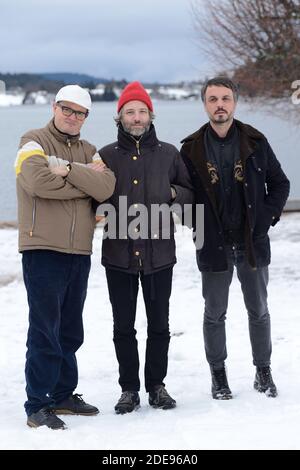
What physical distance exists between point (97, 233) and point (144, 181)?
31.7ft

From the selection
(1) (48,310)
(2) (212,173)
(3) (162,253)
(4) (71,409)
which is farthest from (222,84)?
(4) (71,409)

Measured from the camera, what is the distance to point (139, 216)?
527 centimetres

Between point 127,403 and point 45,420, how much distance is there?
1.95ft

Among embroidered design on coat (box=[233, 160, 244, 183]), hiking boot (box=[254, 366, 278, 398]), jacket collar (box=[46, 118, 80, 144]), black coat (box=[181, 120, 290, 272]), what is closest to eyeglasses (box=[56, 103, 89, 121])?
jacket collar (box=[46, 118, 80, 144])

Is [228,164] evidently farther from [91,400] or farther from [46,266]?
[91,400]

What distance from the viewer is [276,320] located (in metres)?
8.23

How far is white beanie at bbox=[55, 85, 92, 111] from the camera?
5117mm

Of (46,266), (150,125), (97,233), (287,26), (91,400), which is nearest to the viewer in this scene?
(46,266)

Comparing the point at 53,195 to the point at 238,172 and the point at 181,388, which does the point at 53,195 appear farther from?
the point at 181,388

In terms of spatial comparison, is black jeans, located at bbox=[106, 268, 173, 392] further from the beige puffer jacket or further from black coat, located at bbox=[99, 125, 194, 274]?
the beige puffer jacket

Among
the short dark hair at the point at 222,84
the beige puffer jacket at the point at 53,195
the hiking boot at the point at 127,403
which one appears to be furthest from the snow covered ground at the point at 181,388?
the short dark hair at the point at 222,84

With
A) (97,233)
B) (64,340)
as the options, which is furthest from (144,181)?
(97,233)

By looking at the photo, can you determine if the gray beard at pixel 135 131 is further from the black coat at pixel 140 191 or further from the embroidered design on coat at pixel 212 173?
the embroidered design on coat at pixel 212 173

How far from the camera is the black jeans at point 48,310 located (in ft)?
16.5
